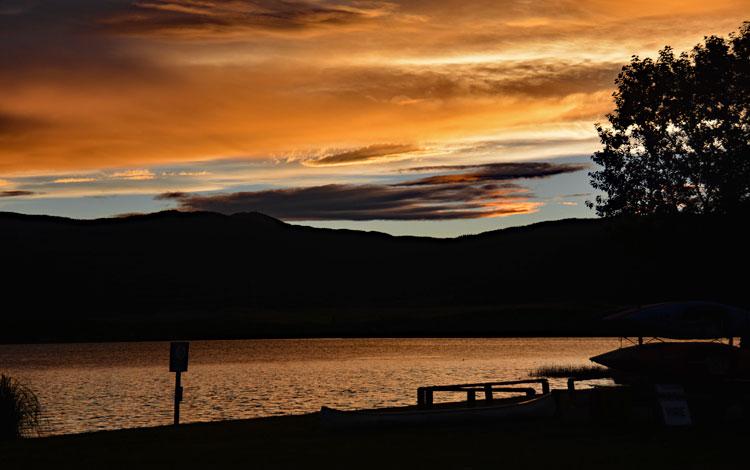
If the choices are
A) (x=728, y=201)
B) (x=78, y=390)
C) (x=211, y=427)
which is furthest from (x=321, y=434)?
Result: (x=78, y=390)

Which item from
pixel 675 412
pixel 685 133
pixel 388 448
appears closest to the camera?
pixel 388 448

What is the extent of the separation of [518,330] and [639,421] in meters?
160

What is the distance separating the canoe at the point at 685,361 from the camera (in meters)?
30.1

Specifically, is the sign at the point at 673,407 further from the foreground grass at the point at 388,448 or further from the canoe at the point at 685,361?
the canoe at the point at 685,361

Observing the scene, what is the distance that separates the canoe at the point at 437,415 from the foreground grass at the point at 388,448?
0.85 ft

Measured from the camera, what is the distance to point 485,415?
1138 inches

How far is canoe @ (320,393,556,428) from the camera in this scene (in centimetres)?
2783

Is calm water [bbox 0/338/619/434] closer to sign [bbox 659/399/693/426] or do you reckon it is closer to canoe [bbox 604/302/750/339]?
canoe [bbox 604/302/750/339]

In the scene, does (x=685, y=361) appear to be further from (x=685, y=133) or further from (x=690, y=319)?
(x=685, y=133)

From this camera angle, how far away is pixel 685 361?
30.1 m

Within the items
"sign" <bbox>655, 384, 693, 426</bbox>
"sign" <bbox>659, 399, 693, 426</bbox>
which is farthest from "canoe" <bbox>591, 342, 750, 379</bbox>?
"sign" <bbox>659, 399, 693, 426</bbox>

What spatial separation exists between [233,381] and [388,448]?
51308 mm

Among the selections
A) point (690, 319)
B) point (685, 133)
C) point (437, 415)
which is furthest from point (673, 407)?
point (685, 133)

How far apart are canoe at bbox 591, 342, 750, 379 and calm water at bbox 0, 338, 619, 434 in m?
22.2
